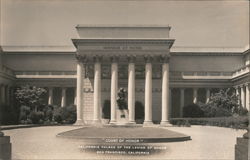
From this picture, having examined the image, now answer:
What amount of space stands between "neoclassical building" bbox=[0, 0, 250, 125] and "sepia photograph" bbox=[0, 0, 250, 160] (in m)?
0.18

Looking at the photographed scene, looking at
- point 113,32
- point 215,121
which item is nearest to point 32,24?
point 215,121

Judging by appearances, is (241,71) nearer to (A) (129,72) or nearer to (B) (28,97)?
(A) (129,72)

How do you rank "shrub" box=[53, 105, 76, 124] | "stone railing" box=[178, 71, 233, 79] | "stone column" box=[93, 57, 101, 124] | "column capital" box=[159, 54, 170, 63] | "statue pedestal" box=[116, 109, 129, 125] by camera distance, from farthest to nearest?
1. "stone railing" box=[178, 71, 233, 79]
2. "shrub" box=[53, 105, 76, 124]
3. "stone column" box=[93, 57, 101, 124]
4. "column capital" box=[159, 54, 170, 63]
5. "statue pedestal" box=[116, 109, 129, 125]

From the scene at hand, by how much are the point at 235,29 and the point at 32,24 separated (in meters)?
9.83

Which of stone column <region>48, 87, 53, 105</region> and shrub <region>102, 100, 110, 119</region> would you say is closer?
shrub <region>102, 100, 110, 119</region>

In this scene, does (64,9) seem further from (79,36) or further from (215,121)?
(79,36)

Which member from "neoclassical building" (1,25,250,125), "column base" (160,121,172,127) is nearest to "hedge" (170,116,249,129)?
"column base" (160,121,172,127)

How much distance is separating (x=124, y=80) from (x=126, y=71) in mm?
1646

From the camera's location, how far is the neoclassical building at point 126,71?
72.9 meters

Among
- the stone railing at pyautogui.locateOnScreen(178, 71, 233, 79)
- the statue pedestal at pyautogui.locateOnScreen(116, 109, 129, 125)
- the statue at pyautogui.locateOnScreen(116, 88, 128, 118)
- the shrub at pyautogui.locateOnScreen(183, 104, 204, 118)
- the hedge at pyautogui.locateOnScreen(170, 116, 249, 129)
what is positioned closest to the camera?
the statue at pyautogui.locateOnScreen(116, 88, 128, 118)

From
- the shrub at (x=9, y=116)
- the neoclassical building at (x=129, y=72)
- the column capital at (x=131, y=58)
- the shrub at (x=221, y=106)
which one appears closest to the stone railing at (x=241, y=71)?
the neoclassical building at (x=129, y=72)

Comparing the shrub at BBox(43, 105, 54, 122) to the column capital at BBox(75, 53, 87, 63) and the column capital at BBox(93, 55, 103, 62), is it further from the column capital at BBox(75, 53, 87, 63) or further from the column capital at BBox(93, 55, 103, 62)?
the column capital at BBox(93, 55, 103, 62)

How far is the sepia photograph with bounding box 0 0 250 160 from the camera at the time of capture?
22234 mm

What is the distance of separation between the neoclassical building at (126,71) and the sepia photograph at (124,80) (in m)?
0.18
